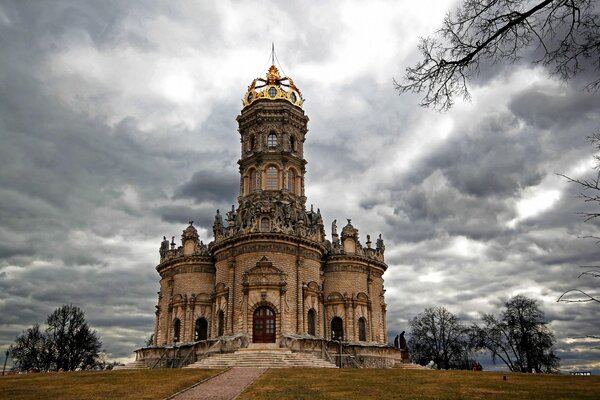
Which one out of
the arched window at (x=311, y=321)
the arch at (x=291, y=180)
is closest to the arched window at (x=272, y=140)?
the arch at (x=291, y=180)

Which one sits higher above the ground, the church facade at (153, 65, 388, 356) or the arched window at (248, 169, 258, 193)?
the arched window at (248, 169, 258, 193)

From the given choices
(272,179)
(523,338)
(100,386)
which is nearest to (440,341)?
(523,338)

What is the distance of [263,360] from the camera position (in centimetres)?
3344

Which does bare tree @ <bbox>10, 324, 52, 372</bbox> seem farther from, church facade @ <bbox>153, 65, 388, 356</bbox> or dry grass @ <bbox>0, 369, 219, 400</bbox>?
dry grass @ <bbox>0, 369, 219, 400</bbox>

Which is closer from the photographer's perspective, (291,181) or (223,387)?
(223,387)

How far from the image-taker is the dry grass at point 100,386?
19484 mm

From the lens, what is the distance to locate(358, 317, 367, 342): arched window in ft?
155

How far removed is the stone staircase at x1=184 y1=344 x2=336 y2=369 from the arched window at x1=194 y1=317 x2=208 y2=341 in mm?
8987

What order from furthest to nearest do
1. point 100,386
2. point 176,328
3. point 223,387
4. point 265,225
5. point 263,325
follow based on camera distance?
point 176,328
point 265,225
point 263,325
point 100,386
point 223,387

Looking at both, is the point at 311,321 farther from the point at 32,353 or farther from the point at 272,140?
the point at 32,353

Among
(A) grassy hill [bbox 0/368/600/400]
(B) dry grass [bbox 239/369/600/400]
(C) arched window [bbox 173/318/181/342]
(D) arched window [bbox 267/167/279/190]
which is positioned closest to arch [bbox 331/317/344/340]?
(C) arched window [bbox 173/318/181/342]

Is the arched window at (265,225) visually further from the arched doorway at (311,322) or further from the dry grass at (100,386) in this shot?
the dry grass at (100,386)

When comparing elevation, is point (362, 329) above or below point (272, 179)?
below

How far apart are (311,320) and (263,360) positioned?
36.9ft
